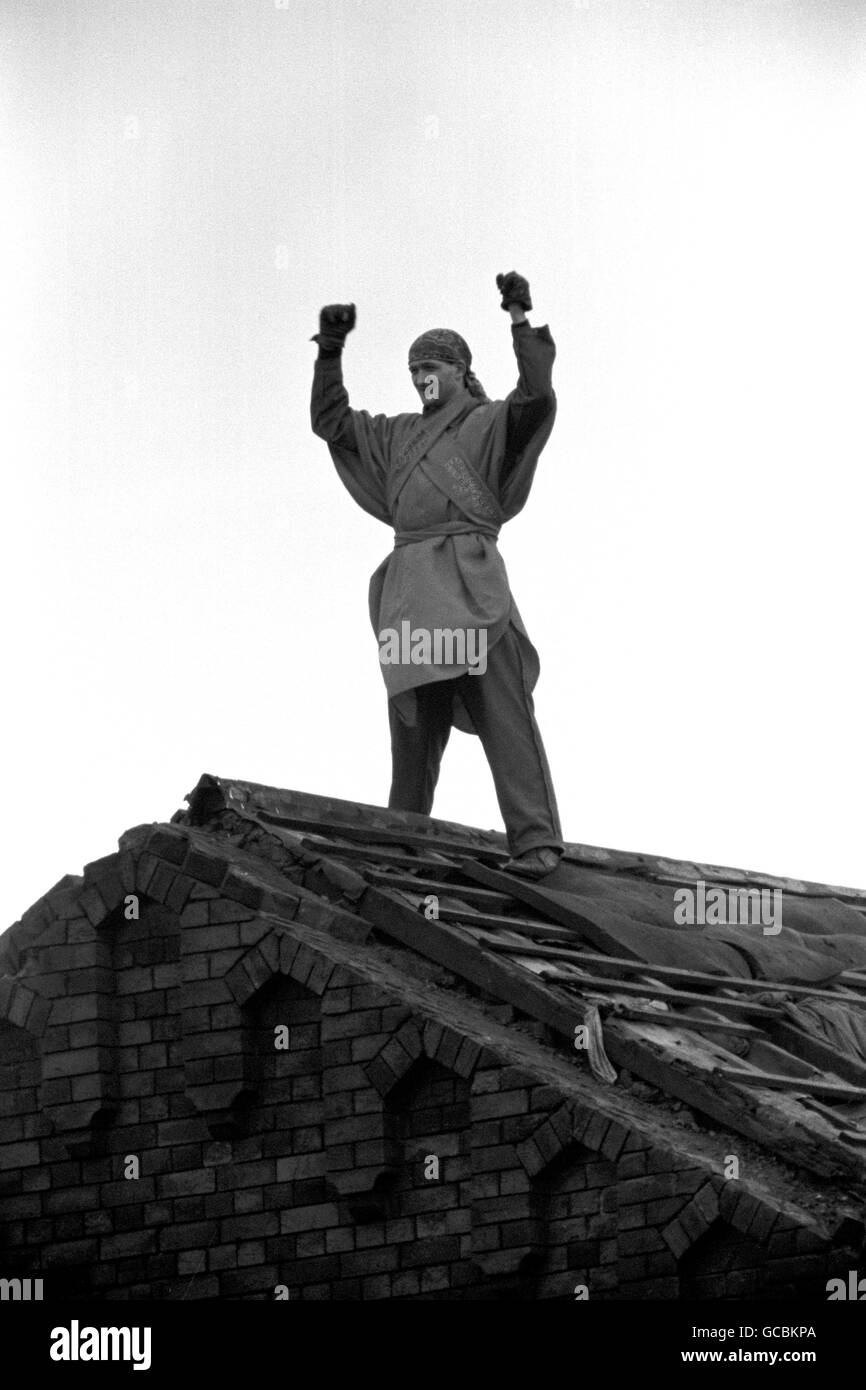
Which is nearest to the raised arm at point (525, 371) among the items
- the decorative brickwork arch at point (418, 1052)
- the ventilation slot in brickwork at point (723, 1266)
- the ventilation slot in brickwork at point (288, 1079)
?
the ventilation slot in brickwork at point (288, 1079)

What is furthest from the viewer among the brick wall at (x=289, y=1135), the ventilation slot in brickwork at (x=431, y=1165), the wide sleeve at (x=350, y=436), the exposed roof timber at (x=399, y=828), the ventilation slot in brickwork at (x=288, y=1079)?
the wide sleeve at (x=350, y=436)

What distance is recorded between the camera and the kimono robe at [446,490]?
2902 centimetres

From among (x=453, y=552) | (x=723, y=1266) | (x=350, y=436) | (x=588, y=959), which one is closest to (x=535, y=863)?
(x=588, y=959)

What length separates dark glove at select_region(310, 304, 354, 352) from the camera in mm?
29812

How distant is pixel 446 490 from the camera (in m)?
29.6

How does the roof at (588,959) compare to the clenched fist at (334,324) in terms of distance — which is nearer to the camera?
the roof at (588,959)

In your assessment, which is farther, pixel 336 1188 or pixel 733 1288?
pixel 336 1188

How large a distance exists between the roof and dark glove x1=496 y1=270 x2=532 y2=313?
4030mm

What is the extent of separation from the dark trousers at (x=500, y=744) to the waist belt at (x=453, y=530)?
90 centimetres

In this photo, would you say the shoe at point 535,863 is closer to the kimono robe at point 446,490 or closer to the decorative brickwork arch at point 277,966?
the kimono robe at point 446,490

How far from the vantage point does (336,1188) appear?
24125 mm
